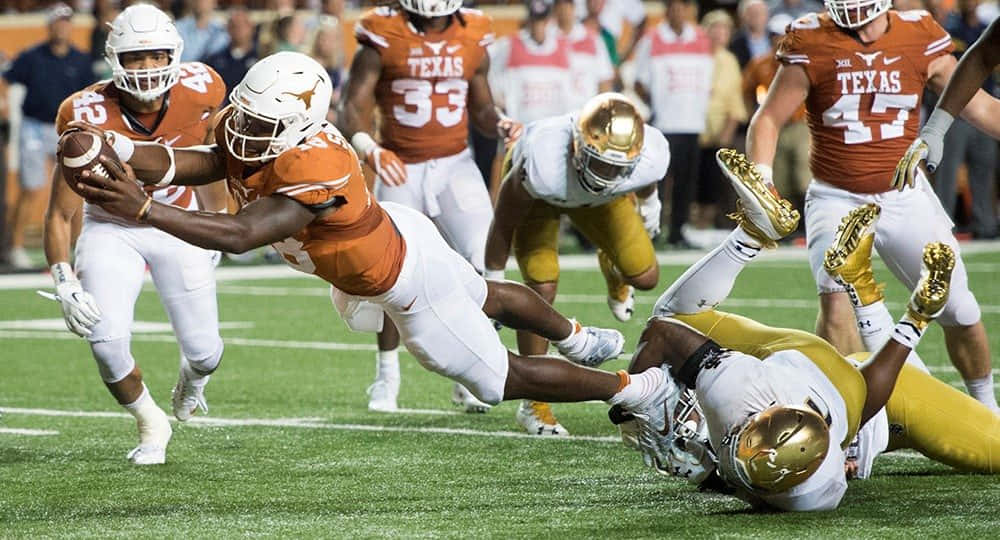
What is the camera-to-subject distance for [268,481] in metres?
5.59

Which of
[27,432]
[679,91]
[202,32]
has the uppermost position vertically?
[27,432]

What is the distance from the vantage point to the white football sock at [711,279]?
5656mm

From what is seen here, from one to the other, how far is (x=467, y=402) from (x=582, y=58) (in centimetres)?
665

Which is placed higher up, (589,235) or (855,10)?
(855,10)

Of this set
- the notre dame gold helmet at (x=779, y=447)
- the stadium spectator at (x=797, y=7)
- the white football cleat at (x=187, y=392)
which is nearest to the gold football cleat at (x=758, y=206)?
the notre dame gold helmet at (x=779, y=447)

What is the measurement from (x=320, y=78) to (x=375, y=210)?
431mm

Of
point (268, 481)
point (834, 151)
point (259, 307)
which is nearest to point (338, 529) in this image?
point (268, 481)

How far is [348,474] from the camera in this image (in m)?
5.71

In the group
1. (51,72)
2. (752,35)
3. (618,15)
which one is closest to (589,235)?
(51,72)

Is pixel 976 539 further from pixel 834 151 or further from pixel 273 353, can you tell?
pixel 273 353

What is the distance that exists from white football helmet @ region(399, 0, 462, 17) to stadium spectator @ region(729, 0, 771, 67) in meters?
7.51

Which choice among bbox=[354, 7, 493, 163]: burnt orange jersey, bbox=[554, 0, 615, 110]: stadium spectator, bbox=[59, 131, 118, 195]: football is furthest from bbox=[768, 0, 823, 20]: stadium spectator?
bbox=[59, 131, 118, 195]: football

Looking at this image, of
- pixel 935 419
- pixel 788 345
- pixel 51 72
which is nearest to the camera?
pixel 788 345

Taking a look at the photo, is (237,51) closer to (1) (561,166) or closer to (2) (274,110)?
(1) (561,166)
